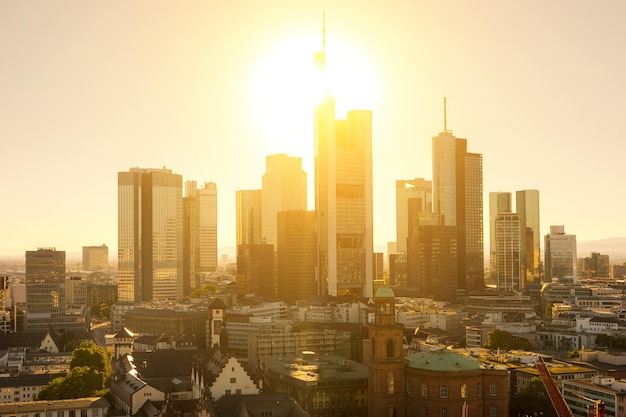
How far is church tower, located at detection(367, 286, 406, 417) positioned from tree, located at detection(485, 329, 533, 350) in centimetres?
6601

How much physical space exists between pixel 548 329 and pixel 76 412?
129m

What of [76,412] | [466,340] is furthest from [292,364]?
[466,340]

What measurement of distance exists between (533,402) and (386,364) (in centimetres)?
2283

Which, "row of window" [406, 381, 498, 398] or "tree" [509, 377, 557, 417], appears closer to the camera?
"row of window" [406, 381, 498, 398]

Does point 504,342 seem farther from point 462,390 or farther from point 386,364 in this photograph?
point 386,364

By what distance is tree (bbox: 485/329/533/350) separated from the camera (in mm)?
162375

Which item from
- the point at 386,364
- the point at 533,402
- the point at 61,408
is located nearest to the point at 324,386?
the point at 386,364

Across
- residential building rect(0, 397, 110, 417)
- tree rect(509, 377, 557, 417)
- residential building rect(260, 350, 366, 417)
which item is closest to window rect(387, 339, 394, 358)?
residential building rect(260, 350, 366, 417)

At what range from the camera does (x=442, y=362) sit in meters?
99.6

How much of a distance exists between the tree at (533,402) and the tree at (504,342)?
50.9m

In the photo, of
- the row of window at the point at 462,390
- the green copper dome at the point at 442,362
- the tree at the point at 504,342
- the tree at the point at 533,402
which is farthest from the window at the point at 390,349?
the tree at the point at 504,342

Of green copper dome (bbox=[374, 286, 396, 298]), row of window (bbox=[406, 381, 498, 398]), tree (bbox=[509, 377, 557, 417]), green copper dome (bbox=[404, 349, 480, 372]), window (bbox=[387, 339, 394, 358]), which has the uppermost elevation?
green copper dome (bbox=[374, 286, 396, 298])

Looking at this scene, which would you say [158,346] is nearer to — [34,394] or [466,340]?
[34,394]

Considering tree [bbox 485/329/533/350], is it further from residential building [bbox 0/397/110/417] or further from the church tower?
residential building [bbox 0/397/110/417]
